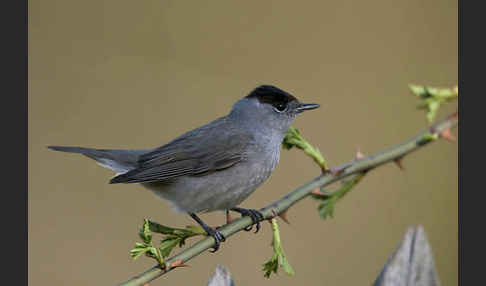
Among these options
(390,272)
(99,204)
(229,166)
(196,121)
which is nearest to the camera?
(390,272)

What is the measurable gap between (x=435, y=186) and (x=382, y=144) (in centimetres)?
41

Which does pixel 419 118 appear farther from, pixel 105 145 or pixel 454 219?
pixel 105 145

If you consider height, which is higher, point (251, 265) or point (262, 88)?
point (262, 88)

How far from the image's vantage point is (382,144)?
3.37m

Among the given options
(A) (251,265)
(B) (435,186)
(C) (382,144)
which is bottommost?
(A) (251,265)

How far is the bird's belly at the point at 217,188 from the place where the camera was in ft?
7.72

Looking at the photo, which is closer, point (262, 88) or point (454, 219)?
point (262, 88)

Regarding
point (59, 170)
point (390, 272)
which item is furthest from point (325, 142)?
point (390, 272)

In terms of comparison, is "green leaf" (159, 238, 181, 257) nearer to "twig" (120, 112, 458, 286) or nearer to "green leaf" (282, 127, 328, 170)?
"twig" (120, 112, 458, 286)

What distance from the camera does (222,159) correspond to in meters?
2.47

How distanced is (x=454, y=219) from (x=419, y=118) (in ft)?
2.29

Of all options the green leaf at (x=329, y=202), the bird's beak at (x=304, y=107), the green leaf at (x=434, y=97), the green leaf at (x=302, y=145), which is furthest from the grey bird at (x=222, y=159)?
the green leaf at (x=434, y=97)

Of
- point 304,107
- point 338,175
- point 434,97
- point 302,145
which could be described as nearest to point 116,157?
point 304,107

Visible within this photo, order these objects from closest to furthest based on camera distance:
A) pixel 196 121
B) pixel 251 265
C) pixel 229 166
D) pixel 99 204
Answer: pixel 229 166 < pixel 251 265 < pixel 99 204 < pixel 196 121
